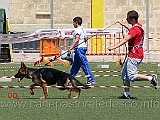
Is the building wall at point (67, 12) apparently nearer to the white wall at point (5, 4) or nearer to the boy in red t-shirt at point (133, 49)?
the white wall at point (5, 4)

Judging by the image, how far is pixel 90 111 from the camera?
409 inches

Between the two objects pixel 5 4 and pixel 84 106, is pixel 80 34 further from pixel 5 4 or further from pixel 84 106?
pixel 5 4

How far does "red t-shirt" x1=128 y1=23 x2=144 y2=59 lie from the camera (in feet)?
39.1

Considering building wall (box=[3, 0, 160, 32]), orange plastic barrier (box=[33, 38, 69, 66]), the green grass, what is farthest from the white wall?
the green grass

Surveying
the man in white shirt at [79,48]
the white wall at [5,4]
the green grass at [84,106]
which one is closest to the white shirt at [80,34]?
the man in white shirt at [79,48]

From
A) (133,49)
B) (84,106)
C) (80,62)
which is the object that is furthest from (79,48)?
(84,106)

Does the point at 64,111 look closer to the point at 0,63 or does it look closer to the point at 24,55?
the point at 0,63

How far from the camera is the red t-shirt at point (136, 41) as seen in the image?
11.9m

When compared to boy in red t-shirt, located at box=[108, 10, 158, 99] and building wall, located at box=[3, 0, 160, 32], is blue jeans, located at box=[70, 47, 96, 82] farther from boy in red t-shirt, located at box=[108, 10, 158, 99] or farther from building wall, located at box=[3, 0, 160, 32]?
building wall, located at box=[3, 0, 160, 32]

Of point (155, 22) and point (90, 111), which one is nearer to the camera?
point (90, 111)

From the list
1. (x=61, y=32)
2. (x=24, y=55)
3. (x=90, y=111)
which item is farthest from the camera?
(x=24, y=55)

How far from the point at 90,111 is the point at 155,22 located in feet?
68.4

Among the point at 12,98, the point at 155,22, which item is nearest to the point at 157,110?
the point at 12,98

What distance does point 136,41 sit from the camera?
39.4 ft
